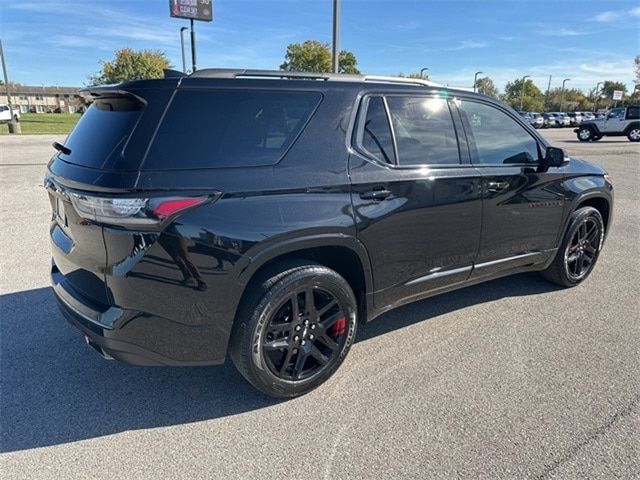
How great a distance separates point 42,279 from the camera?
4504 mm

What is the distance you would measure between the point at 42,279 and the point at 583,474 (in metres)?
4.75

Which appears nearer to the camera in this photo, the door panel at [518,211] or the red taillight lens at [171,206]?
the red taillight lens at [171,206]

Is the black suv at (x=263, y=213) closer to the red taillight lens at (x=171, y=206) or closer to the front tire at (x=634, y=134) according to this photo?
the red taillight lens at (x=171, y=206)

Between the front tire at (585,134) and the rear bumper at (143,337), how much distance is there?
3246 cm

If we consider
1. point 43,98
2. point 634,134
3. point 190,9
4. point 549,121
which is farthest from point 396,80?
point 43,98

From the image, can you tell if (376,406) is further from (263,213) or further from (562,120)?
(562,120)

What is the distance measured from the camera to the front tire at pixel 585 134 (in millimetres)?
28681

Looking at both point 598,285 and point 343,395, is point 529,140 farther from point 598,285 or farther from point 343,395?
point 343,395

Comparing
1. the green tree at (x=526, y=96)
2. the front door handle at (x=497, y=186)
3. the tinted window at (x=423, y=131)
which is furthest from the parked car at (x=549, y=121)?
the tinted window at (x=423, y=131)

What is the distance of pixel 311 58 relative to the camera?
47.4 metres

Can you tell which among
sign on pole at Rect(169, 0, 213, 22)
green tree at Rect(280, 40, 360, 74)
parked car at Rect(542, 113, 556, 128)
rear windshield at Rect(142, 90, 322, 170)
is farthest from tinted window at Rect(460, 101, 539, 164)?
parked car at Rect(542, 113, 556, 128)

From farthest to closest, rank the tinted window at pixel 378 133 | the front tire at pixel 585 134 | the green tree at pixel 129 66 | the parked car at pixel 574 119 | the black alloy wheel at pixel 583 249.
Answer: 1. the parked car at pixel 574 119
2. the green tree at pixel 129 66
3. the front tire at pixel 585 134
4. the black alloy wheel at pixel 583 249
5. the tinted window at pixel 378 133

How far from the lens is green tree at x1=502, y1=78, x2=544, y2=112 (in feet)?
297

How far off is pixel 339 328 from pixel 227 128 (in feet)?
4.68
